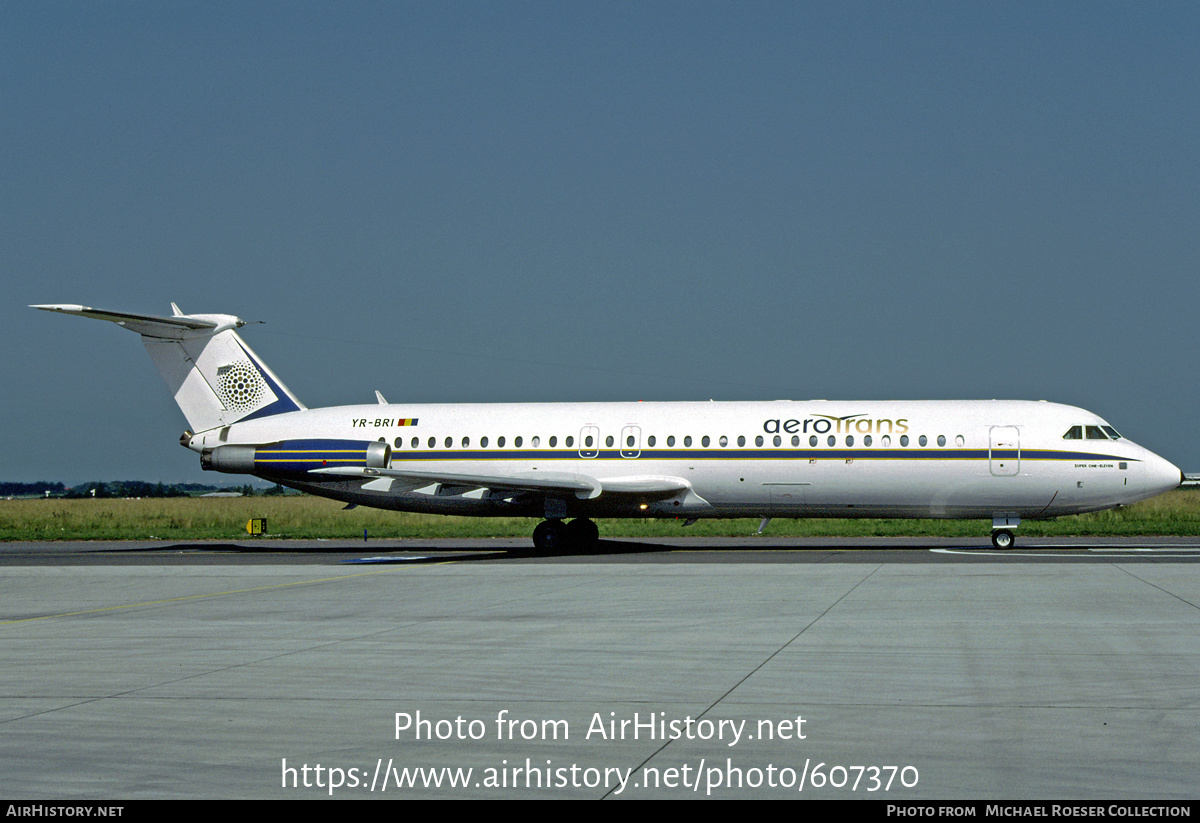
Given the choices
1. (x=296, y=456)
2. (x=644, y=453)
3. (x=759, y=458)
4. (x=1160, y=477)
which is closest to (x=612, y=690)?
(x=759, y=458)

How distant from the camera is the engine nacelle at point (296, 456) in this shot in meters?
31.5

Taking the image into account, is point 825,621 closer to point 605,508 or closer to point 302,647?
point 302,647

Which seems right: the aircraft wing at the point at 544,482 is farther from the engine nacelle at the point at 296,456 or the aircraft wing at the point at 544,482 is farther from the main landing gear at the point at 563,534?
the main landing gear at the point at 563,534

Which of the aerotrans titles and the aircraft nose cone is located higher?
the aerotrans titles

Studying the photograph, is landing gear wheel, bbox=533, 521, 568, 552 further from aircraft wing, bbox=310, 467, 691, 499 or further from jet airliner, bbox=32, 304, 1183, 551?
aircraft wing, bbox=310, 467, 691, 499

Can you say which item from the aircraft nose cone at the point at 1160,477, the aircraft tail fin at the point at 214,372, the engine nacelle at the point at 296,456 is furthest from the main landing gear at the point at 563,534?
the aircraft nose cone at the point at 1160,477

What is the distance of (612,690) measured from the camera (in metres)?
9.20

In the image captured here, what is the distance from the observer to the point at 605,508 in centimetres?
3056

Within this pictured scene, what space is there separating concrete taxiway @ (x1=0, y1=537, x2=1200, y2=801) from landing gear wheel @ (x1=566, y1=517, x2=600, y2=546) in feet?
39.0

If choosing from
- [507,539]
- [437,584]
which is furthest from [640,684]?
[507,539]

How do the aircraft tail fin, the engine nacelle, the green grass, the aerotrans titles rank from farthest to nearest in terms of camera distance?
the green grass → the aircraft tail fin → the engine nacelle → the aerotrans titles

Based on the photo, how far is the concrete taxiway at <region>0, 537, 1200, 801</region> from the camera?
651 cm

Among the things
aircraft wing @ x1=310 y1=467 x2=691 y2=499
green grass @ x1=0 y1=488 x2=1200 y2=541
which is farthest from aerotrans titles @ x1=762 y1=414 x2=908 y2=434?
green grass @ x1=0 y1=488 x2=1200 y2=541

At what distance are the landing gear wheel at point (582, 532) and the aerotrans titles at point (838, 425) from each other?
542cm
